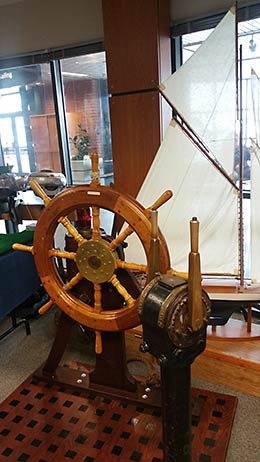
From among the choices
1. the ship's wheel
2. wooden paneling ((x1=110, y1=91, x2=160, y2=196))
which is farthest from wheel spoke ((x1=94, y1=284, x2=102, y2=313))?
wooden paneling ((x1=110, y1=91, x2=160, y2=196))

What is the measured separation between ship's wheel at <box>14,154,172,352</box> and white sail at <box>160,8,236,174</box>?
627 millimetres

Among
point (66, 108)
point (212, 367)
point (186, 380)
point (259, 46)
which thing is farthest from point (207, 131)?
point (66, 108)

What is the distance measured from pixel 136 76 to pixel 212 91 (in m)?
0.61

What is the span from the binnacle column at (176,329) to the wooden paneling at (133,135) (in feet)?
5.15

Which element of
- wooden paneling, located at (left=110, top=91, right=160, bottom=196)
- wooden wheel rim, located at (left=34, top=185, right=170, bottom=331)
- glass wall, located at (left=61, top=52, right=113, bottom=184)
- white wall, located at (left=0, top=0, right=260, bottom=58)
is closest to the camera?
wooden wheel rim, located at (left=34, top=185, right=170, bottom=331)

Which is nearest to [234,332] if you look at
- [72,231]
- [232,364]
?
[232,364]

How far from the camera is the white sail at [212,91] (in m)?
1.78

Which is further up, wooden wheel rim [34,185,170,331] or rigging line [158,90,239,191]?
rigging line [158,90,239,191]

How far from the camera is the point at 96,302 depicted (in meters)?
1.59

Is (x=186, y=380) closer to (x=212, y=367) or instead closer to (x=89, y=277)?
(x=89, y=277)

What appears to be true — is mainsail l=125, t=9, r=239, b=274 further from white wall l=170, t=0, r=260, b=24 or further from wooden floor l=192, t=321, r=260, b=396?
white wall l=170, t=0, r=260, b=24

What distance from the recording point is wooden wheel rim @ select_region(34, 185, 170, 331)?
4.61 feet

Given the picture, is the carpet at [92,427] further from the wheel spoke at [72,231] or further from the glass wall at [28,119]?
the glass wall at [28,119]

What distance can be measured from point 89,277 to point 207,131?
0.93 m
